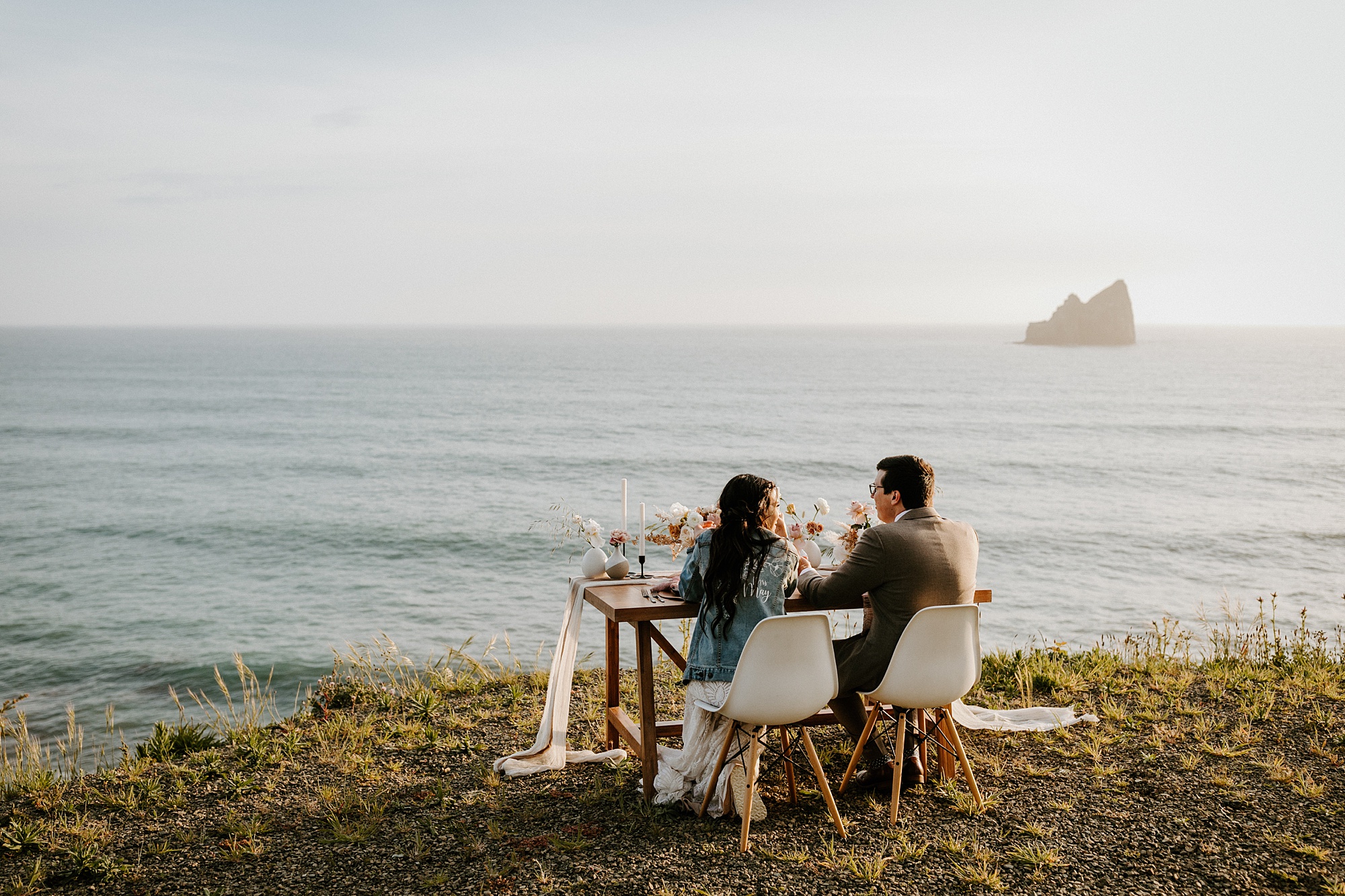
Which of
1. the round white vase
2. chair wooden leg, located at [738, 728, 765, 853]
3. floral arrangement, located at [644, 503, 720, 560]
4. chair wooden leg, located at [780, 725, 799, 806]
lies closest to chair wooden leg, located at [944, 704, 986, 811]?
chair wooden leg, located at [780, 725, 799, 806]

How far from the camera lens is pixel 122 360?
3115 inches

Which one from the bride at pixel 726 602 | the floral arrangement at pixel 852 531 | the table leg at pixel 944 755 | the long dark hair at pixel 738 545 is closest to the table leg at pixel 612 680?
the bride at pixel 726 602

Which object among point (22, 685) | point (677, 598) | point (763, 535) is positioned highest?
point (763, 535)

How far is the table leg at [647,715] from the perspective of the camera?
4.47m

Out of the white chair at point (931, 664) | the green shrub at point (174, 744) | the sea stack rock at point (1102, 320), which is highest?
the sea stack rock at point (1102, 320)

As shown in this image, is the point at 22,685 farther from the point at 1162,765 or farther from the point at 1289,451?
the point at 1289,451

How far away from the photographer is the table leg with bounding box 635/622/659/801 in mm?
4466

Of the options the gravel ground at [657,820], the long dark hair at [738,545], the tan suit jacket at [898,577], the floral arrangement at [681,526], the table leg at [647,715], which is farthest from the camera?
the floral arrangement at [681,526]

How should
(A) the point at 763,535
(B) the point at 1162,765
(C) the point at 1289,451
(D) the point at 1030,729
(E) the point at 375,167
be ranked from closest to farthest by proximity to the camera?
(A) the point at 763,535
(B) the point at 1162,765
(D) the point at 1030,729
(C) the point at 1289,451
(E) the point at 375,167

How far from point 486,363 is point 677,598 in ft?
242

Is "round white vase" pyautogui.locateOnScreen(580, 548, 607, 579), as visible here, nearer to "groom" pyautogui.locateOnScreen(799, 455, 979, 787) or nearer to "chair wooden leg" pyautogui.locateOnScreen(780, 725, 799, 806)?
"groom" pyautogui.locateOnScreen(799, 455, 979, 787)

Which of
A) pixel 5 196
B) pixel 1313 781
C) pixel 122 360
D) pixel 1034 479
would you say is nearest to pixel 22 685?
pixel 1313 781

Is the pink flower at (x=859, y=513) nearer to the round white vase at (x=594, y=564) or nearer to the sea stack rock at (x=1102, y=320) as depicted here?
the round white vase at (x=594, y=564)

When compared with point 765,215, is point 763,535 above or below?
below
